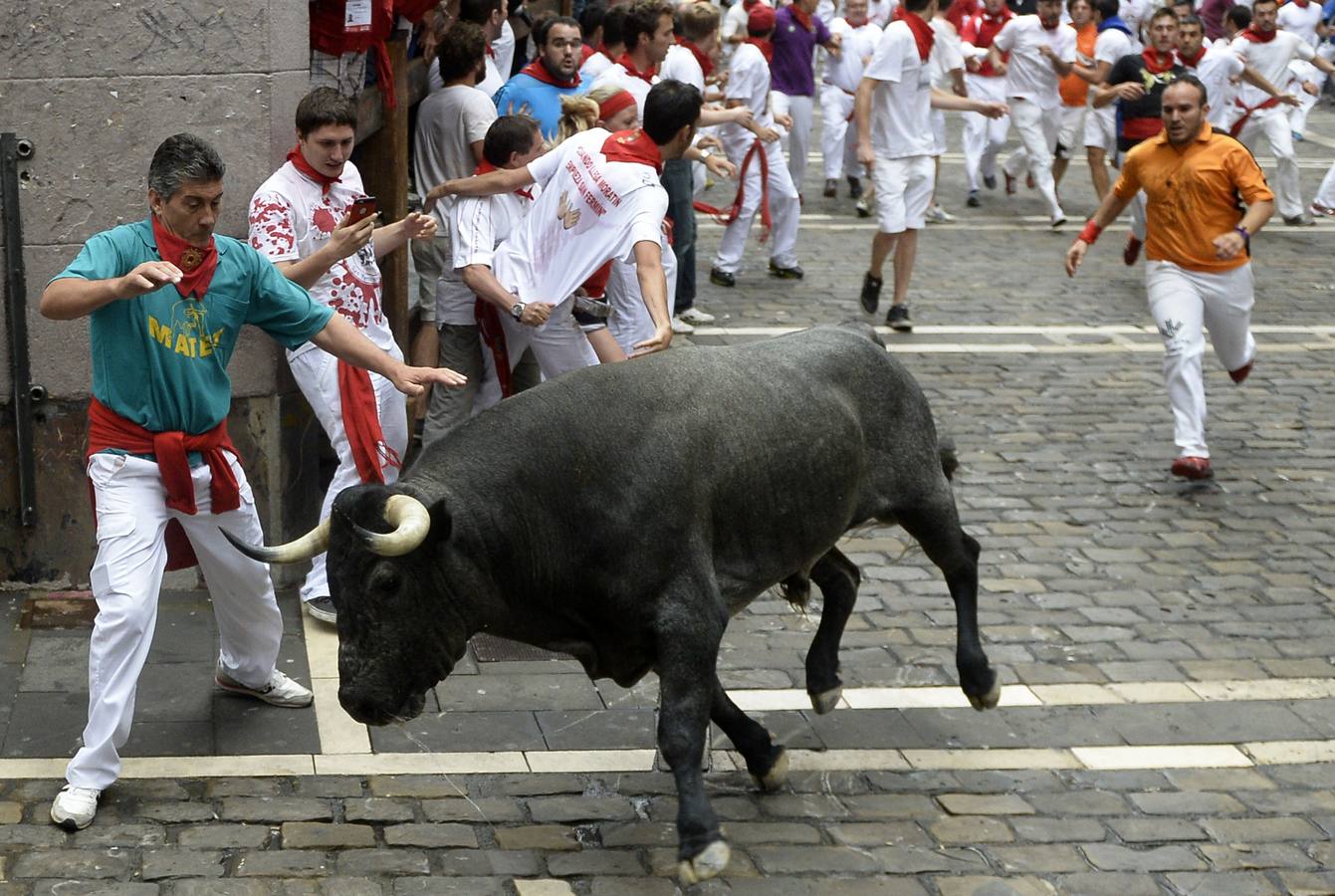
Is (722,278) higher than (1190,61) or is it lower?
lower

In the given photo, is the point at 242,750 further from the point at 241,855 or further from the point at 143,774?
the point at 241,855

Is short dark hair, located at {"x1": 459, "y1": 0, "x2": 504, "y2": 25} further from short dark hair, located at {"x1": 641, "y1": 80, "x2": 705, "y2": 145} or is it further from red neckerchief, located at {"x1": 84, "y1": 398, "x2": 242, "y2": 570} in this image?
red neckerchief, located at {"x1": 84, "y1": 398, "x2": 242, "y2": 570}

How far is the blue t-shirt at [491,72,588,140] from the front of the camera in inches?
386

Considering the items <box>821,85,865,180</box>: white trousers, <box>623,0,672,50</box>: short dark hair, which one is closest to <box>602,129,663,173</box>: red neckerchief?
<box>623,0,672,50</box>: short dark hair

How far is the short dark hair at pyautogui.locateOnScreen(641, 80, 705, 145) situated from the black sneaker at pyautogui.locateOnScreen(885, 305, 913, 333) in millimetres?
5528

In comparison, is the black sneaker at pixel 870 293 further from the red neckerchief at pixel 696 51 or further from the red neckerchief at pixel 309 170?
the red neckerchief at pixel 309 170

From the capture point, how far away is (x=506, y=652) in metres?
7.00

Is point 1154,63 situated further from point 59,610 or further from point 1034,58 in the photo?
point 59,610

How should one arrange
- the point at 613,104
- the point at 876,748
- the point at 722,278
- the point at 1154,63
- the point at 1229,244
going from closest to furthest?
the point at 876,748 → the point at 613,104 → the point at 1229,244 → the point at 722,278 → the point at 1154,63

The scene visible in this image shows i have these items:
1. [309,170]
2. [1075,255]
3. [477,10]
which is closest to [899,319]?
[1075,255]

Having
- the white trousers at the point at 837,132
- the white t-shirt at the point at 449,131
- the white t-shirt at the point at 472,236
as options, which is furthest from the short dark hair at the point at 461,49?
the white trousers at the point at 837,132

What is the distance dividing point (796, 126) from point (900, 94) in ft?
11.8

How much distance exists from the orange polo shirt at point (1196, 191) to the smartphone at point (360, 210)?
4941 millimetres

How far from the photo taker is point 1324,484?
31.4ft
